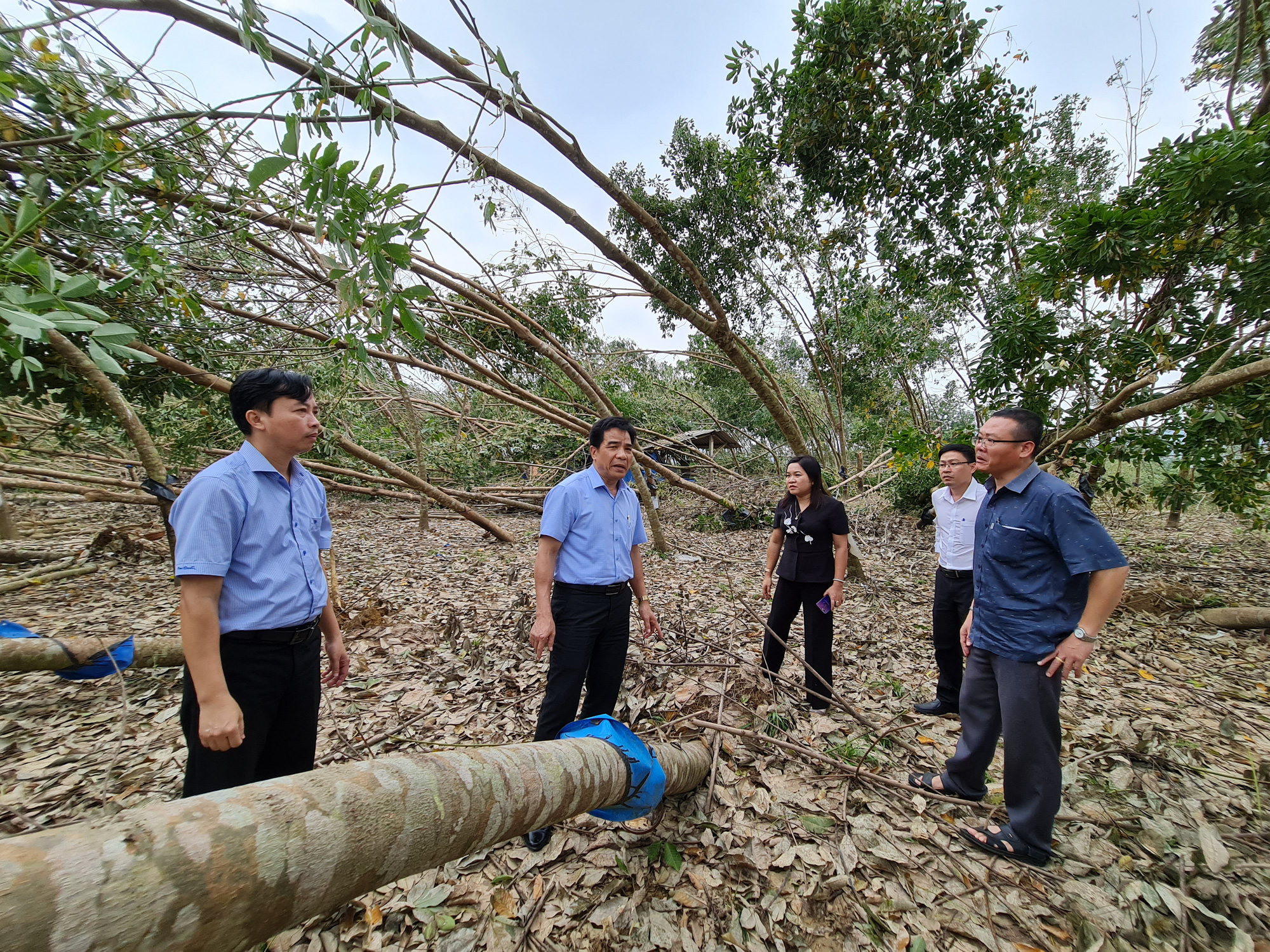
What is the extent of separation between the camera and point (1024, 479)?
7.41 feet

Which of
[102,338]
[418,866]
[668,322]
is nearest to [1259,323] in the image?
[418,866]

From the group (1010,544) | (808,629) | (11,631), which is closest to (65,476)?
(11,631)

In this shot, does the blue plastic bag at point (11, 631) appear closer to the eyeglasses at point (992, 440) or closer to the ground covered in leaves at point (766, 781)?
the ground covered in leaves at point (766, 781)

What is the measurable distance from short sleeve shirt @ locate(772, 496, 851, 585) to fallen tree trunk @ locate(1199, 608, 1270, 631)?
4670 millimetres

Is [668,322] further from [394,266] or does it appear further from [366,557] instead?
[394,266]

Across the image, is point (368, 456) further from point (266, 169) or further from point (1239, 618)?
point (1239, 618)

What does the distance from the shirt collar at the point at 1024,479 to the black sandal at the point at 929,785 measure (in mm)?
1560

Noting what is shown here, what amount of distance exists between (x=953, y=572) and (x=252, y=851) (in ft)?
12.5

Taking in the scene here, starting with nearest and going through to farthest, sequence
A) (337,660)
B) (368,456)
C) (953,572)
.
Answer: (337,660) < (953,572) < (368,456)

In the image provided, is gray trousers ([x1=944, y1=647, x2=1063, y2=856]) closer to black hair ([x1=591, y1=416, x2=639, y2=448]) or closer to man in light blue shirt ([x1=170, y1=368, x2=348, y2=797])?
black hair ([x1=591, y1=416, x2=639, y2=448])

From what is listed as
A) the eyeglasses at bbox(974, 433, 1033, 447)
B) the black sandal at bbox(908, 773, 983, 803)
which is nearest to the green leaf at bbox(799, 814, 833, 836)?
the black sandal at bbox(908, 773, 983, 803)

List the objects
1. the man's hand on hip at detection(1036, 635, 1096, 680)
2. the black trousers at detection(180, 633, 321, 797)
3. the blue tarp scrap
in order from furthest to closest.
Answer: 1. the blue tarp scrap
2. the man's hand on hip at detection(1036, 635, 1096, 680)
3. the black trousers at detection(180, 633, 321, 797)

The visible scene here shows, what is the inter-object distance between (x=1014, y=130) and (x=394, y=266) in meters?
5.97

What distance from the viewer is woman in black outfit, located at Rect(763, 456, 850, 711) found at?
133 inches
